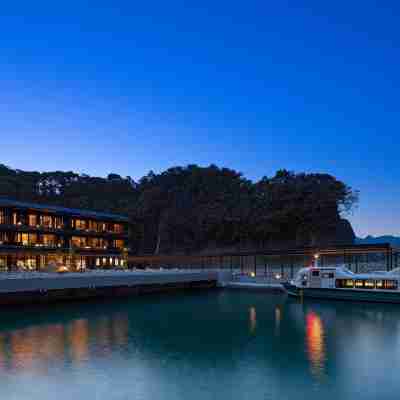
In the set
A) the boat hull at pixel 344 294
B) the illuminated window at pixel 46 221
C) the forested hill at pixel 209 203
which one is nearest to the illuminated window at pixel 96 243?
the illuminated window at pixel 46 221

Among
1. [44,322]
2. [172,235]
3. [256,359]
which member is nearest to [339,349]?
[256,359]

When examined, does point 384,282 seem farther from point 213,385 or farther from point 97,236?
point 97,236

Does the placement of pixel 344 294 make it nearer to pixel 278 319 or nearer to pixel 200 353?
pixel 278 319

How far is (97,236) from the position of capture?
10256 centimetres

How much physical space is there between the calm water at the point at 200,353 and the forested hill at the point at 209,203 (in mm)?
58564

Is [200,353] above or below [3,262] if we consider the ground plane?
below

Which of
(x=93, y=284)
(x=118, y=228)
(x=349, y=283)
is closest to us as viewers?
(x=349, y=283)

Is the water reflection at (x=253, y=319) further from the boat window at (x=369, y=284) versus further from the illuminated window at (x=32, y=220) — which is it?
the illuminated window at (x=32, y=220)

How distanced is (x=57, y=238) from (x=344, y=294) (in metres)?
57.1

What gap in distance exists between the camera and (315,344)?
37.8 m

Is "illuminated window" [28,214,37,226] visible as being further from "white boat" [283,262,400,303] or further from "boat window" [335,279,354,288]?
"boat window" [335,279,354,288]

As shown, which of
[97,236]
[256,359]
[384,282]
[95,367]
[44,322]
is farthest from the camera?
[97,236]

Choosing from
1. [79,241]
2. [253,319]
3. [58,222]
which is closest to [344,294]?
[253,319]

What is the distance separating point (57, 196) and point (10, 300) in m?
102
